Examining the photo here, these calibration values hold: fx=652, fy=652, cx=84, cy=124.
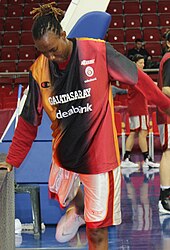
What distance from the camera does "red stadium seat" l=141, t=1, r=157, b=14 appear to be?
50.6 ft

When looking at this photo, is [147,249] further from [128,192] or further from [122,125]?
[122,125]

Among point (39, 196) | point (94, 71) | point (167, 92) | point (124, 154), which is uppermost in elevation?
point (94, 71)

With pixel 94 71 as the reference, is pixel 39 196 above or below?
below

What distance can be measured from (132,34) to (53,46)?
38.2ft

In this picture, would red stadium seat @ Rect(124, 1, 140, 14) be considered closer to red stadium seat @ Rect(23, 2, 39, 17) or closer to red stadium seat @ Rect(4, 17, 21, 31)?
red stadium seat @ Rect(23, 2, 39, 17)

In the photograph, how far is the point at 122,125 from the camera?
9.39m

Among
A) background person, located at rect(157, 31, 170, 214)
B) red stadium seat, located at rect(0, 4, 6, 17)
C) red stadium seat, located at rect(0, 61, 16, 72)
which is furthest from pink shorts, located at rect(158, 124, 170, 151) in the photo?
red stadium seat, located at rect(0, 4, 6, 17)

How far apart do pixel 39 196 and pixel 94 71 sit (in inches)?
84.9

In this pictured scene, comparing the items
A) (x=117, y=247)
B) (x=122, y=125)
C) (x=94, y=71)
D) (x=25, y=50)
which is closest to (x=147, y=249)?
(x=117, y=247)

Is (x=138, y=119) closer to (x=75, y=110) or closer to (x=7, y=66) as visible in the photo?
(x=75, y=110)

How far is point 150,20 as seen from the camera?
49.3 feet

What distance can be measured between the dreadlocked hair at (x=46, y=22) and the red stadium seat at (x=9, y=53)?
11103 millimetres

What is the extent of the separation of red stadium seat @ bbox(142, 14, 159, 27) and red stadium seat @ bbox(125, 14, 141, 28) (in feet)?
0.39

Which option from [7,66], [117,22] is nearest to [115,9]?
[117,22]
